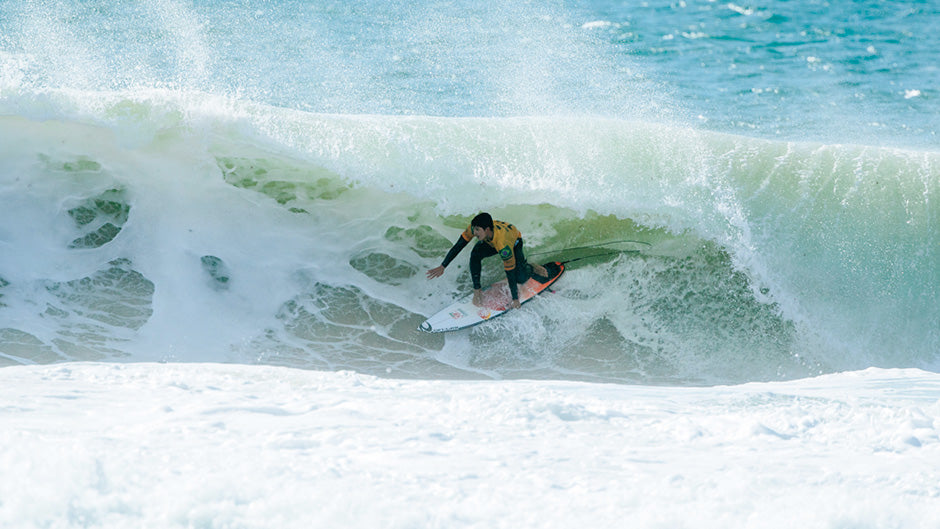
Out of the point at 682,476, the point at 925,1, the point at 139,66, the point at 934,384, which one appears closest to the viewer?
the point at 682,476

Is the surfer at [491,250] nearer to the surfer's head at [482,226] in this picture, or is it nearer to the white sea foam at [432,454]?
the surfer's head at [482,226]

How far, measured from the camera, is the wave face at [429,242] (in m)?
6.91

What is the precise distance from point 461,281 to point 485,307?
1.39ft

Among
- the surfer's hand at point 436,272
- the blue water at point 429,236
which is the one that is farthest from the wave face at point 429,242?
the surfer's hand at point 436,272

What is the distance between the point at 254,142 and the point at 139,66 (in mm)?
5071

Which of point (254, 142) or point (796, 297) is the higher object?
point (254, 142)

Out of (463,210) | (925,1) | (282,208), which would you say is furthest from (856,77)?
(282,208)

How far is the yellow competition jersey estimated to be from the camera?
22.0ft

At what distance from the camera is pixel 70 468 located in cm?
298

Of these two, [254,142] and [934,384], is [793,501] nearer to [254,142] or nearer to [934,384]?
[934,384]

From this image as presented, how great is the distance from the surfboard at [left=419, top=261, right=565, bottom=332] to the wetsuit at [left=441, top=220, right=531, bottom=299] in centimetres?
13

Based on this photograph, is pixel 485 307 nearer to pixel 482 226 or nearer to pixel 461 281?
pixel 461 281

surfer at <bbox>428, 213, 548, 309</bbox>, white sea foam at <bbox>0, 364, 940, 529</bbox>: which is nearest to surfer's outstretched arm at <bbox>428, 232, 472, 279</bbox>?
surfer at <bbox>428, 213, 548, 309</bbox>

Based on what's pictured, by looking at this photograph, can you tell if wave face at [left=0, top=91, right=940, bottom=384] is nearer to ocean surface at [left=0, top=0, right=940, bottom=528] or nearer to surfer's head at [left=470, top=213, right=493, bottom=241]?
ocean surface at [left=0, top=0, right=940, bottom=528]
